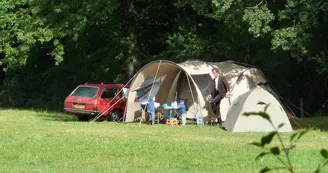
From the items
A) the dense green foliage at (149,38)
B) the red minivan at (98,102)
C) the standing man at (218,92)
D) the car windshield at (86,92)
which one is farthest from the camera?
the car windshield at (86,92)

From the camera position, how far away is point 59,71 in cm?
3369

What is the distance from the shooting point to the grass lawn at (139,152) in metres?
9.98

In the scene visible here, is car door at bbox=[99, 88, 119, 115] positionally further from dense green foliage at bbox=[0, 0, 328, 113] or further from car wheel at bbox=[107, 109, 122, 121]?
dense green foliage at bbox=[0, 0, 328, 113]

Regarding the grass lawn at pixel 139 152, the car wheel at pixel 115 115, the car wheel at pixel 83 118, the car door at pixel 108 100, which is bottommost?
the car wheel at pixel 83 118

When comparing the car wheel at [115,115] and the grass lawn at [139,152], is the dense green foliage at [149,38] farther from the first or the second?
the grass lawn at [139,152]

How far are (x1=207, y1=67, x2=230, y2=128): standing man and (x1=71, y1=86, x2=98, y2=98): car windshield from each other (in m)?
5.09

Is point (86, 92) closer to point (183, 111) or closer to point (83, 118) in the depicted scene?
point (83, 118)

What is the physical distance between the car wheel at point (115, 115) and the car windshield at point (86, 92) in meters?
0.94

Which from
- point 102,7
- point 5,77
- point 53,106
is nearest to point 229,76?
point 102,7

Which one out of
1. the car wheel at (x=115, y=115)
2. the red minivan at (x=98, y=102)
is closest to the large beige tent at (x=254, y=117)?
the red minivan at (x=98, y=102)

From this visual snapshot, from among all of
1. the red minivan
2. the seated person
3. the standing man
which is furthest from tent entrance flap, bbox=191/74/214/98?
the red minivan

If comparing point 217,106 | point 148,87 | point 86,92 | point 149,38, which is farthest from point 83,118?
point 149,38

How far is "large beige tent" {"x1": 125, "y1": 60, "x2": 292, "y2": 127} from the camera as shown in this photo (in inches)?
788

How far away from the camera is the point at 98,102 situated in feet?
71.6
